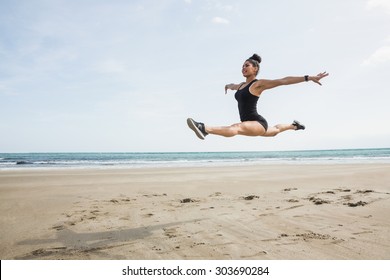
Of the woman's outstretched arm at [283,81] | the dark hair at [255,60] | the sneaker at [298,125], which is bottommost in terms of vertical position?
the sneaker at [298,125]

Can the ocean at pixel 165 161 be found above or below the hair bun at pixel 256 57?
below

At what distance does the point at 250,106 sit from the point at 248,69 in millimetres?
660

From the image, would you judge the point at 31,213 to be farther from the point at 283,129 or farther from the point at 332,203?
the point at 332,203

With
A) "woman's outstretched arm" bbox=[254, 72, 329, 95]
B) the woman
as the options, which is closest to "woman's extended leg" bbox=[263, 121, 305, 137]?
the woman

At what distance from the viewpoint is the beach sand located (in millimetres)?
3641

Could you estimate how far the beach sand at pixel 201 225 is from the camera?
3.64m

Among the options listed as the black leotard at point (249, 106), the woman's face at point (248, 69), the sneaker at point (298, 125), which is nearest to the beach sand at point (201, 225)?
the sneaker at point (298, 125)

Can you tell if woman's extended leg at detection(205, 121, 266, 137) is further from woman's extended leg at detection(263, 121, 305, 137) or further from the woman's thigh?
woman's extended leg at detection(263, 121, 305, 137)

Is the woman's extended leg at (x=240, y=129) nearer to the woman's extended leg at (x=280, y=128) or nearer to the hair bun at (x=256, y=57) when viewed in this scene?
the woman's extended leg at (x=280, y=128)

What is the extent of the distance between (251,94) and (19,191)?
22.8 ft

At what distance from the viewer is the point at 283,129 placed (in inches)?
254

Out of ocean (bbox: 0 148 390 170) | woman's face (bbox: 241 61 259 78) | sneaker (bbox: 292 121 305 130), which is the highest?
woman's face (bbox: 241 61 259 78)

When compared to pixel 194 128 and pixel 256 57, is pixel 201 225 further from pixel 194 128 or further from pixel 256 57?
pixel 256 57
